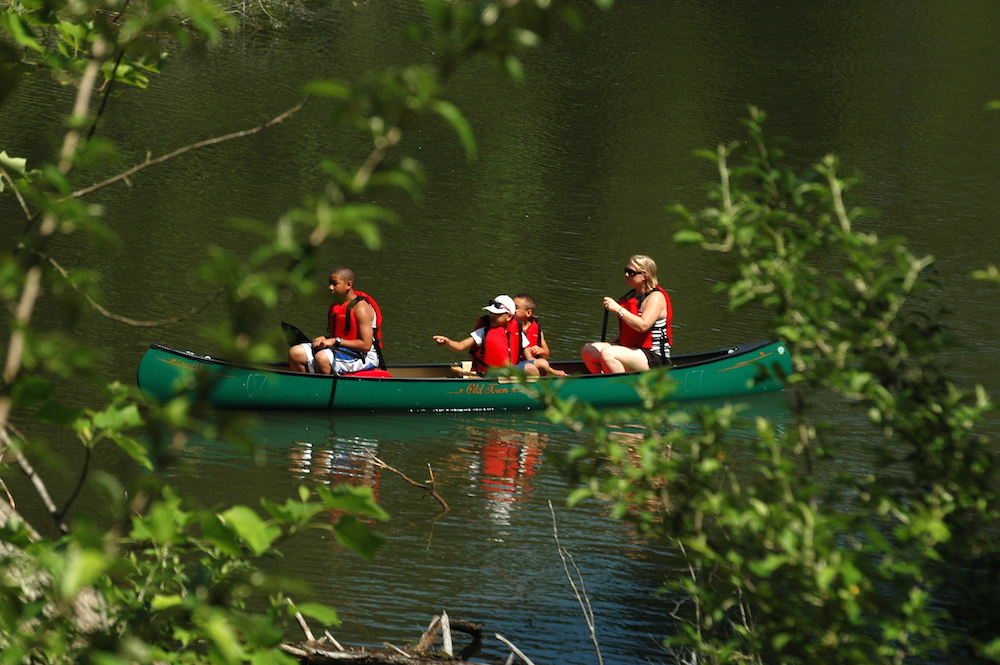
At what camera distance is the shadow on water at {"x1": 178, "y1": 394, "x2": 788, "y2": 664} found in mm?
6098

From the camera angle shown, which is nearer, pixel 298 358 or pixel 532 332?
pixel 298 358

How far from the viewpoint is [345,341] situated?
9.98 m

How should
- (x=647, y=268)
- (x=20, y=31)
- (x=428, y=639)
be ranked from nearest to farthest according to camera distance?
(x=20, y=31), (x=428, y=639), (x=647, y=268)

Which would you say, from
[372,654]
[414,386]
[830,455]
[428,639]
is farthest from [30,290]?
[414,386]

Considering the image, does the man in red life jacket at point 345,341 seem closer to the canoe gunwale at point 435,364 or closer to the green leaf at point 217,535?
the canoe gunwale at point 435,364

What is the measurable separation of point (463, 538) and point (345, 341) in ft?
10.3

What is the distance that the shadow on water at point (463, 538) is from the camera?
20.0 ft

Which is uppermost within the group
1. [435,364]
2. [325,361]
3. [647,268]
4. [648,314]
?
[647,268]

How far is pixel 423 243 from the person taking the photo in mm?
15453

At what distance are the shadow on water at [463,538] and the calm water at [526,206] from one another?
24mm

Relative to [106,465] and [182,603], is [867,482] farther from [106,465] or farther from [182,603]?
[106,465]

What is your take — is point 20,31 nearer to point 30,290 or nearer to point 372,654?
point 30,290

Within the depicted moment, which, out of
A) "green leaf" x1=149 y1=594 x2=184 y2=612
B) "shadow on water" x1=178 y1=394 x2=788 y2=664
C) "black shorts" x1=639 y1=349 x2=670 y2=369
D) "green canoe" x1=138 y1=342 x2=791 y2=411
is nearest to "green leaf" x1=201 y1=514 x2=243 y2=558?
"green leaf" x1=149 y1=594 x2=184 y2=612

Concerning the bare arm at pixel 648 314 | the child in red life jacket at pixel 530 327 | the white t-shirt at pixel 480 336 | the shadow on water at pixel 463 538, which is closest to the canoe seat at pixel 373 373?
the shadow on water at pixel 463 538
